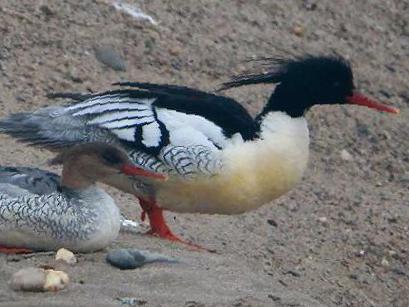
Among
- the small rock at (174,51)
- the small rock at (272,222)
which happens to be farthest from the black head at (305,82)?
the small rock at (174,51)

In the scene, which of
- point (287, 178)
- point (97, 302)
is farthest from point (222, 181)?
point (97, 302)

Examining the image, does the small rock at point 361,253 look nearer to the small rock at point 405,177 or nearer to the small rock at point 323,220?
the small rock at point 323,220

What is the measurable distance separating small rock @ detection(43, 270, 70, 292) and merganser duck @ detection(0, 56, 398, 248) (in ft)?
4.36

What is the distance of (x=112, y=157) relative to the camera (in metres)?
7.55

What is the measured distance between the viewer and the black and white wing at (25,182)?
24.2 feet

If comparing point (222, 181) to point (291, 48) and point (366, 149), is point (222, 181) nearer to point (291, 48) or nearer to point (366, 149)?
point (366, 149)

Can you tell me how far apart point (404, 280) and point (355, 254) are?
15.5 inches

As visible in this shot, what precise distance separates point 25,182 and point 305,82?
82.9 inches

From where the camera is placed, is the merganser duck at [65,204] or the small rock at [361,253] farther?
the small rock at [361,253]

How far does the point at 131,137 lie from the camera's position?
829 centimetres

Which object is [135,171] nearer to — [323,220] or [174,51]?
[323,220]

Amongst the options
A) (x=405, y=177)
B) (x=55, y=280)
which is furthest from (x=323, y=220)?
(x=55, y=280)

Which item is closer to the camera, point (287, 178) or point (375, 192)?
point (287, 178)

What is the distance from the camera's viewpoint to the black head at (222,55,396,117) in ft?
28.5
